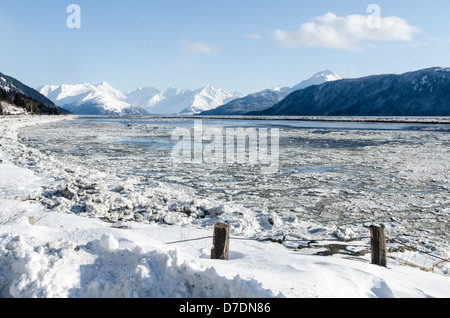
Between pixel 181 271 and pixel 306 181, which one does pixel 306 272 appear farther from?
pixel 306 181

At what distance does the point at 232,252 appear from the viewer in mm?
5992

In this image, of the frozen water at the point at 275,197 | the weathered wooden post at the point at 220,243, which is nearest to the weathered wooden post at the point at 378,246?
the frozen water at the point at 275,197

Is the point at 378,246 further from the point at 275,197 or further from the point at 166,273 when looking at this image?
the point at 275,197

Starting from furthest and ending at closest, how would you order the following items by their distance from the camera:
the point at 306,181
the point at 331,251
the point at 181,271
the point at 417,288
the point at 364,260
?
the point at 306,181
the point at 331,251
the point at 364,260
the point at 417,288
the point at 181,271

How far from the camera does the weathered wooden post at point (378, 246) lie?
5355mm

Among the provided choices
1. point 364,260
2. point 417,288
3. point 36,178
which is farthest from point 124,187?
point 417,288

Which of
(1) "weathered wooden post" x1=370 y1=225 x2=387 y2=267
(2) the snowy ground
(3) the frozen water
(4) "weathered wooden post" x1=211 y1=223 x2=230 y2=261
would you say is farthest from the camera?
(3) the frozen water

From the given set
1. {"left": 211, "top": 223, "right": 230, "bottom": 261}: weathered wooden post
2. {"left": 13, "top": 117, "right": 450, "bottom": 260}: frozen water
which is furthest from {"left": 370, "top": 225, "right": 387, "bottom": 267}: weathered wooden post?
{"left": 211, "top": 223, "right": 230, "bottom": 261}: weathered wooden post

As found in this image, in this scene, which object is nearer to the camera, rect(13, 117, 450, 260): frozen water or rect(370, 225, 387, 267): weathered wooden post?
rect(370, 225, 387, 267): weathered wooden post

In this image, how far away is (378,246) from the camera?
5.44 meters

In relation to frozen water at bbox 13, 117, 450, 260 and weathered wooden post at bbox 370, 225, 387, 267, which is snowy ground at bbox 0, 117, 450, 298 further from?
frozen water at bbox 13, 117, 450, 260

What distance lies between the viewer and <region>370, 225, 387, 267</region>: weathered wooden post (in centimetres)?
536
